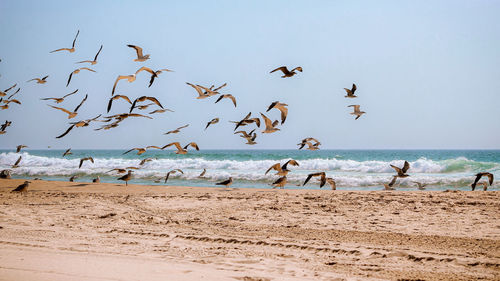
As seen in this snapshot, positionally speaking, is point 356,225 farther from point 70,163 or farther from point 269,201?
point 70,163

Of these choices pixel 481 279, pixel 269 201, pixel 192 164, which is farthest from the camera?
pixel 192 164

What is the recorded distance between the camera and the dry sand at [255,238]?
5.09 metres

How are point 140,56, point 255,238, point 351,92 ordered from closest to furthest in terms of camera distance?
point 255,238, point 140,56, point 351,92

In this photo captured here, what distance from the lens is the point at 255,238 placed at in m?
7.00

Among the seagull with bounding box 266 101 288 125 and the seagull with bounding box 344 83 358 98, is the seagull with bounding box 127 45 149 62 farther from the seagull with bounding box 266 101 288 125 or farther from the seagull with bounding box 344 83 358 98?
the seagull with bounding box 344 83 358 98

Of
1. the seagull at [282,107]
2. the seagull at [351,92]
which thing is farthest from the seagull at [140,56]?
the seagull at [351,92]

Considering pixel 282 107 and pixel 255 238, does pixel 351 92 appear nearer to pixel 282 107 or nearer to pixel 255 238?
pixel 282 107

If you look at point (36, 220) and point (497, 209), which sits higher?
point (497, 209)

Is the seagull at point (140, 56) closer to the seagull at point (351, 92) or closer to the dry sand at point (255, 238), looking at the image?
the dry sand at point (255, 238)

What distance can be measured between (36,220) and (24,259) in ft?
10.7

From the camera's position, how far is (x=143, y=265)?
524 centimetres

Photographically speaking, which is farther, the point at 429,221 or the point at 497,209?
the point at 497,209

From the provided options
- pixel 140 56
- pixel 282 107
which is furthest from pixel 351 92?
pixel 140 56

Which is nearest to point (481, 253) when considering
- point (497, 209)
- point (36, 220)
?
point (497, 209)
